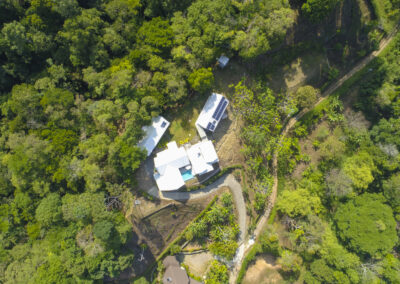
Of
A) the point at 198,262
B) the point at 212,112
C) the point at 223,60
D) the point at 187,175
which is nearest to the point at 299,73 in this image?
the point at 223,60

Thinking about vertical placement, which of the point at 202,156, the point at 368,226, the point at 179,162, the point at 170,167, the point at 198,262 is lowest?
the point at 198,262

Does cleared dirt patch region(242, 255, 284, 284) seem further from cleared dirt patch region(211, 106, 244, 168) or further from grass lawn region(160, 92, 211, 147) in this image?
grass lawn region(160, 92, 211, 147)

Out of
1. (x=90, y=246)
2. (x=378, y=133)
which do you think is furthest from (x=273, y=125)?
(x=90, y=246)

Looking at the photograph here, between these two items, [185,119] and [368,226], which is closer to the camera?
[368,226]

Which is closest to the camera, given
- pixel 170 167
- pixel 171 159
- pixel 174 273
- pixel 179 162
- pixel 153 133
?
pixel 171 159

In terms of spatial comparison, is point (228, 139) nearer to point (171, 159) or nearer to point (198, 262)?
point (171, 159)

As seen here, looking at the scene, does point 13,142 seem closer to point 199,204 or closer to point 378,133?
point 199,204

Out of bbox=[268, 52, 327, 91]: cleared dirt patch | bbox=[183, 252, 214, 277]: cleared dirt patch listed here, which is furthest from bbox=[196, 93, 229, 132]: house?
bbox=[183, 252, 214, 277]: cleared dirt patch
